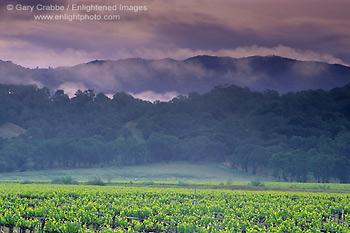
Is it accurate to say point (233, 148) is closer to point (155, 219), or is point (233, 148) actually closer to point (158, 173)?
point (158, 173)

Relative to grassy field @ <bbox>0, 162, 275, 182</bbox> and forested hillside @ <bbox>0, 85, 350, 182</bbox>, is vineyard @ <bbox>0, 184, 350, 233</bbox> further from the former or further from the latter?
forested hillside @ <bbox>0, 85, 350, 182</bbox>

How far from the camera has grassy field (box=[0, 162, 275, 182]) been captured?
5123 inches

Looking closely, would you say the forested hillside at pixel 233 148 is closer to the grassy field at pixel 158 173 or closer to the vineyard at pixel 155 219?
the grassy field at pixel 158 173

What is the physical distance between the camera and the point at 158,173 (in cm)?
13975

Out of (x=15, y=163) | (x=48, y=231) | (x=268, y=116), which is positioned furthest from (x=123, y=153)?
(x=48, y=231)

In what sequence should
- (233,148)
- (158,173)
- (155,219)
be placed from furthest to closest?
(233,148) < (158,173) < (155,219)

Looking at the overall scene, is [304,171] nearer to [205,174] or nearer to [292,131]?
[205,174]

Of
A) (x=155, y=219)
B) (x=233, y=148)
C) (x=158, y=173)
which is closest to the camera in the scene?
(x=155, y=219)

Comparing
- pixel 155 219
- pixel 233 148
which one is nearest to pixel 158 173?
pixel 233 148

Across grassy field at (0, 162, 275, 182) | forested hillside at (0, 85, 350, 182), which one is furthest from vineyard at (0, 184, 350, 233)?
forested hillside at (0, 85, 350, 182)

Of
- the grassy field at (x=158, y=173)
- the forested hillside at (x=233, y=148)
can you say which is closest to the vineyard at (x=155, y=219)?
the grassy field at (x=158, y=173)

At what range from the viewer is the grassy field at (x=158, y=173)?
13012cm

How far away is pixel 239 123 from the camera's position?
19912cm

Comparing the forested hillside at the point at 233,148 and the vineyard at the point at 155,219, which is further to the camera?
the forested hillside at the point at 233,148
